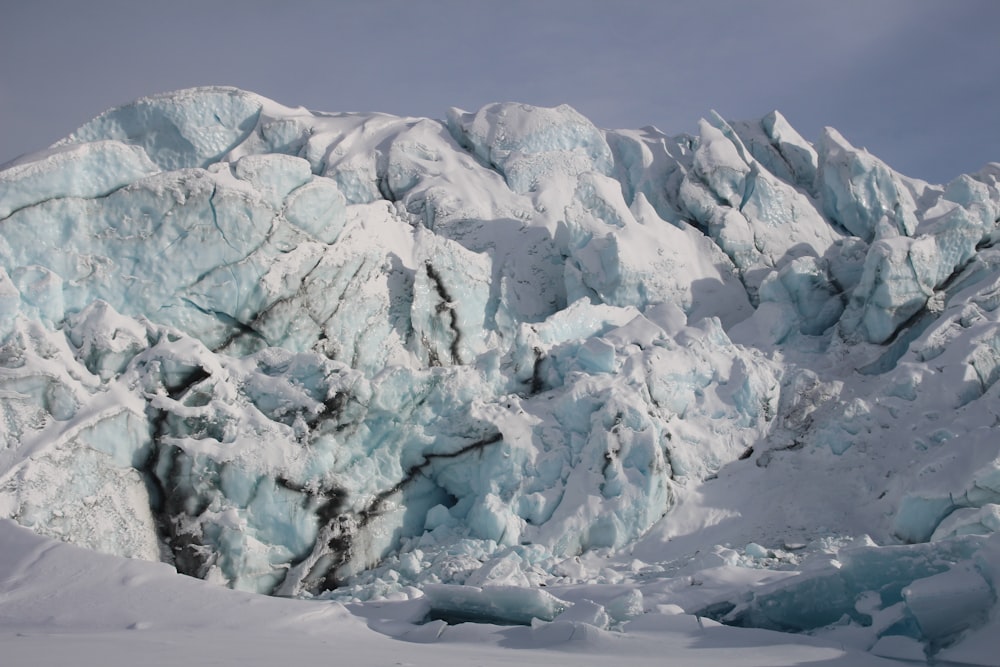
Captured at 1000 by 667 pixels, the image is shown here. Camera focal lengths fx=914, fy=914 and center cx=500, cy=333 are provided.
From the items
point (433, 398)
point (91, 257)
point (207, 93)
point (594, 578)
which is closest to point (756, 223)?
point (433, 398)

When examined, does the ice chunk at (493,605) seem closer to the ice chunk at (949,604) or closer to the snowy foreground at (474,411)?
the snowy foreground at (474,411)

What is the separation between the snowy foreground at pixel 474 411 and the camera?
8.45m

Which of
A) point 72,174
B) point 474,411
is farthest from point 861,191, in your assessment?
point 72,174

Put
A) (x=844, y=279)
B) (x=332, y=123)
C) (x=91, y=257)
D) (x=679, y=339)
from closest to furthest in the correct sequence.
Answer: (x=91, y=257) < (x=679, y=339) < (x=844, y=279) < (x=332, y=123)

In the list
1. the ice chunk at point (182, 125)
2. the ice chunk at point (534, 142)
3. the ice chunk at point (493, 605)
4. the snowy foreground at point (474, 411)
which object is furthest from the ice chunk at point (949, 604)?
the ice chunk at point (182, 125)

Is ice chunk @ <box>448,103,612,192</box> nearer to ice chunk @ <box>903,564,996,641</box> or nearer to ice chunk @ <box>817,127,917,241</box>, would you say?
ice chunk @ <box>817,127,917,241</box>

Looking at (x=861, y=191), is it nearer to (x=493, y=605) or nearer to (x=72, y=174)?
(x=493, y=605)

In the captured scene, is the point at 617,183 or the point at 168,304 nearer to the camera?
the point at 168,304

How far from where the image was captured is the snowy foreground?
333 inches

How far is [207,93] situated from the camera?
18609 mm

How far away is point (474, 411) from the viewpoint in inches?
549

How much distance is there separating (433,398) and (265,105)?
9.09 meters

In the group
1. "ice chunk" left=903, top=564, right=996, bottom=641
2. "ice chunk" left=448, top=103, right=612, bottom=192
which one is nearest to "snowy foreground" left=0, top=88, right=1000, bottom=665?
"ice chunk" left=903, top=564, right=996, bottom=641

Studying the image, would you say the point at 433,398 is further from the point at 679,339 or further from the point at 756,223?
the point at 756,223
